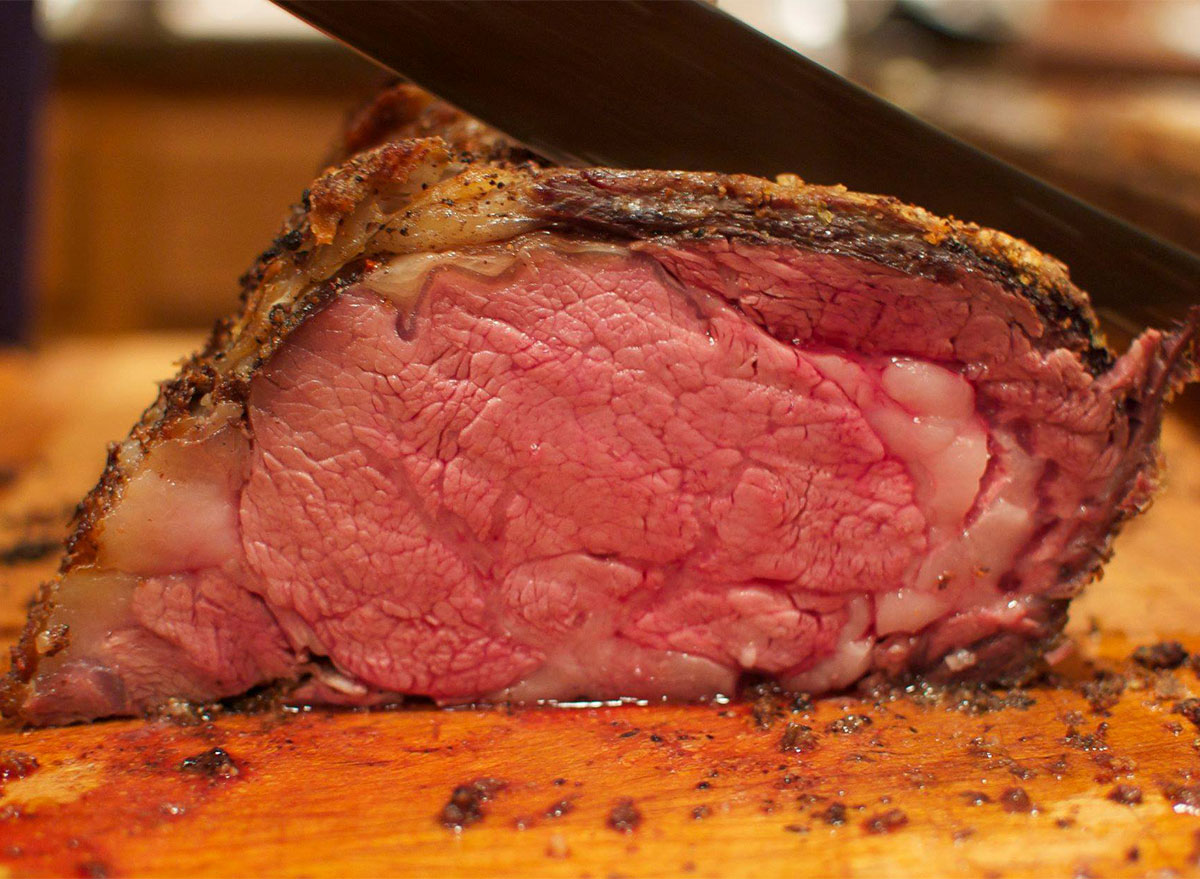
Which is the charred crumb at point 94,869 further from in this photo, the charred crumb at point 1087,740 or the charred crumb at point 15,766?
the charred crumb at point 1087,740

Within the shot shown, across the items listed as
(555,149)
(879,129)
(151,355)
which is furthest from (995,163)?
(151,355)

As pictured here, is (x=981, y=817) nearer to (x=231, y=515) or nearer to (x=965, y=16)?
(x=231, y=515)

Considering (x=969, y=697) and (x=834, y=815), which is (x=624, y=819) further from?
(x=969, y=697)

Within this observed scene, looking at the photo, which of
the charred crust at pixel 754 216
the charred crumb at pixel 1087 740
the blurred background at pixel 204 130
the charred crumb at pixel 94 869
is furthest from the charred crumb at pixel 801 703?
the blurred background at pixel 204 130

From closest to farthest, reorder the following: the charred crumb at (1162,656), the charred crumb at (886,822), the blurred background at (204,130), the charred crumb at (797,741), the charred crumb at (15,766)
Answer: the charred crumb at (886,822), the charred crumb at (15,766), the charred crumb at (797,741), the charred crumb at (1162,656), the blurred background at (204,130)

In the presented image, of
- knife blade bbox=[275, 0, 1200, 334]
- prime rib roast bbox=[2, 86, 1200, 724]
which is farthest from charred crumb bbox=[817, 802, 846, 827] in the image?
knife blade bbox=[275, 0, 1200, 334]

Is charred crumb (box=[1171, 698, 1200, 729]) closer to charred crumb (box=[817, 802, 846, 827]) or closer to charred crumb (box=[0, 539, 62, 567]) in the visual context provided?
charred crumb (box=[817, 802, 846, 827])

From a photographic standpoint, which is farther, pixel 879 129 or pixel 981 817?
pixel 879 129
